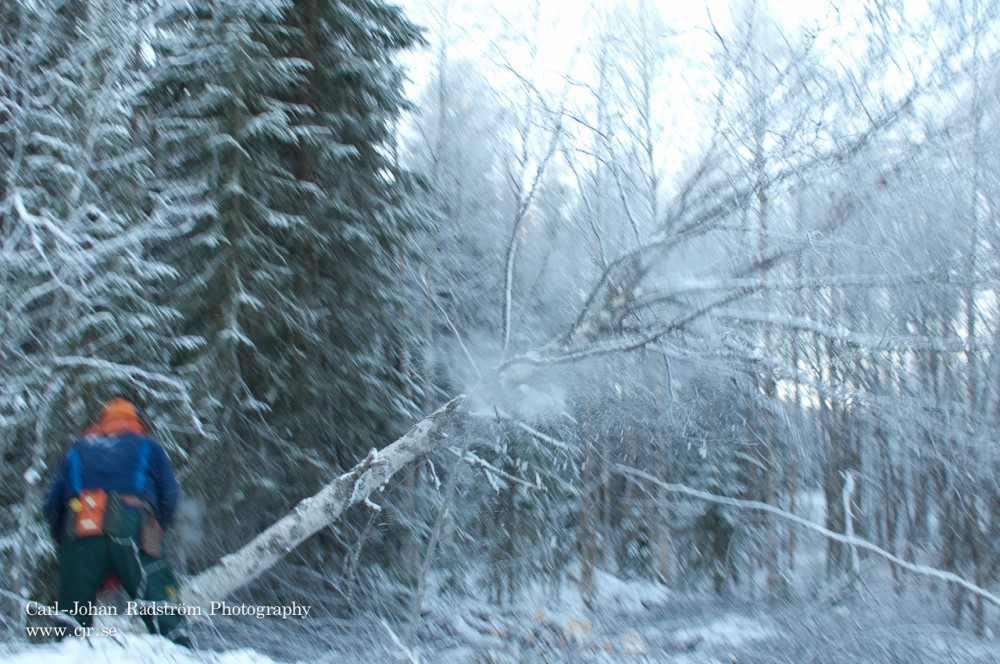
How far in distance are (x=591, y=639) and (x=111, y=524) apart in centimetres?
491

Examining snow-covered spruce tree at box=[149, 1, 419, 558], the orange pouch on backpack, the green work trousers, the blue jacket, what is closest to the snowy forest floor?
the green work trousers

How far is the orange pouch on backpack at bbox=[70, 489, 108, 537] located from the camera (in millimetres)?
4062

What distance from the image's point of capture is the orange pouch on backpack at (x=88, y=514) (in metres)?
4.06

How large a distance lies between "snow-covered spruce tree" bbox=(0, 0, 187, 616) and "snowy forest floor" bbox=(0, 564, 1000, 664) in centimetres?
183

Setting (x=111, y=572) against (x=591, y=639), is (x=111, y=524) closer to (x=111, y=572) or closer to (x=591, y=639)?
(x=111, y=572)

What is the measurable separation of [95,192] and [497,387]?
379 centimetres

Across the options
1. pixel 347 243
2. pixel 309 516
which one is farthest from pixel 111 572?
pixel 347 243

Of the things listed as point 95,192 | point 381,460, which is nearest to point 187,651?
point 381,460

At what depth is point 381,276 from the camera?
27.1 feet

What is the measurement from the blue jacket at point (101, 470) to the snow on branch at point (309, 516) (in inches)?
61.4

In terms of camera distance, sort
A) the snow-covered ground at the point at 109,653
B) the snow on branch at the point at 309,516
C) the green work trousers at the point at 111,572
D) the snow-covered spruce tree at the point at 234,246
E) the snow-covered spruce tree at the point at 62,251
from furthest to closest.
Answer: the snow-covered spruce tree at the point at 234,246 → the snow on branch at the point at 309,516 → the snow-covered spruce tree at the point at 62,251 → the green work trousers at the point at 111,572 → the snow-covered ground at the point at 109,653

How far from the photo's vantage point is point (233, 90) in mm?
7047

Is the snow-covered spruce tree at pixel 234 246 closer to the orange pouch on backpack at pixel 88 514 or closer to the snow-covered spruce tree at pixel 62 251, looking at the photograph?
the snow-covered spruce tree at pixel 62 251

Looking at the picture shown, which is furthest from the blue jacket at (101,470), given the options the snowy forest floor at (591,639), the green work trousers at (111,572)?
the snowy forest floor at (591,639)
